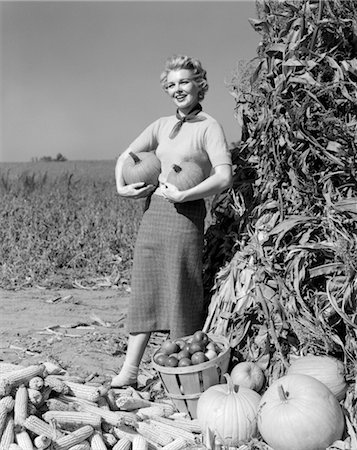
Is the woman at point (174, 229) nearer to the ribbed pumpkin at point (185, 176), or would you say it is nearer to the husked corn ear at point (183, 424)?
the ribbed pumpkin at point (185, 176)

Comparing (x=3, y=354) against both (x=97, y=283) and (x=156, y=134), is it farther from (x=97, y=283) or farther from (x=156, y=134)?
(x=97, y=283)

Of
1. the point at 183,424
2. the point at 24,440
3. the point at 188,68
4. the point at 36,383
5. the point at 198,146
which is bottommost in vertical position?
the point at 183,424

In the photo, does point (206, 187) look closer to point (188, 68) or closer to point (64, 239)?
point (188, 68)

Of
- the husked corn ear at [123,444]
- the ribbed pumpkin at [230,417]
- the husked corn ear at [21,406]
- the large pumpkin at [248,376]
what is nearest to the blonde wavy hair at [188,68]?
the large pumpkin at [248,376]

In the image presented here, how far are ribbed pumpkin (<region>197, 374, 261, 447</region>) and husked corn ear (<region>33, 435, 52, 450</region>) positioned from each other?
2.79 feet

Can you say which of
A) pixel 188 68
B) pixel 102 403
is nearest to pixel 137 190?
pixel 188 68

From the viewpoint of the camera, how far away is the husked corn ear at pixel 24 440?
3309 millimetres

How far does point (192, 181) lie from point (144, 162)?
397mm

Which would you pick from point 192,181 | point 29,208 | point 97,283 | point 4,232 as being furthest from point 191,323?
point 29,208

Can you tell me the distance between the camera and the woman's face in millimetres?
4324

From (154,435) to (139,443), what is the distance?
17 centimetres

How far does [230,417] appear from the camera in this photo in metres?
3.62

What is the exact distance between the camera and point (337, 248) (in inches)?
149

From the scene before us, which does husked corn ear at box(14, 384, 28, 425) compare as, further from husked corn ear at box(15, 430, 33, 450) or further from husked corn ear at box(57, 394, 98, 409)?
husked corn ear at box(57, 394, 98, 409)
